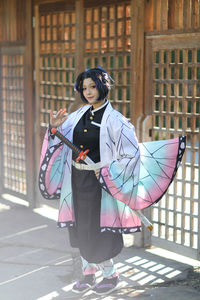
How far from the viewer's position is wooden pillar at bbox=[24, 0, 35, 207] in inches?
257

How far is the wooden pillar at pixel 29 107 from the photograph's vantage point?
654 cm

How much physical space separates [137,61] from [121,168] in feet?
5.58

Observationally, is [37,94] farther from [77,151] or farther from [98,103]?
[77,151]

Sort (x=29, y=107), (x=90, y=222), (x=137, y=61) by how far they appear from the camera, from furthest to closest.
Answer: (x=29, y=107), (x=137, y=61), (x=90, y=222)

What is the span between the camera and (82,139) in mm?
3906

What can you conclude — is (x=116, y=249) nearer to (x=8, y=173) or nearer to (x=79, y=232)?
(x=79, y=232)

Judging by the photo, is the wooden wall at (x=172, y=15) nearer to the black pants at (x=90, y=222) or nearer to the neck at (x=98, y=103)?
the neck at (x=98, y=103)

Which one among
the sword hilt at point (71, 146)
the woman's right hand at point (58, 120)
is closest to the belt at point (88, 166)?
the sword hilt at point (71, 146)

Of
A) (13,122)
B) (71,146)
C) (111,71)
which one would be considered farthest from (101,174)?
(13,122)

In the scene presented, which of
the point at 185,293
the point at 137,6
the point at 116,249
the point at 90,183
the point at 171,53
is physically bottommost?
the point at 185,293

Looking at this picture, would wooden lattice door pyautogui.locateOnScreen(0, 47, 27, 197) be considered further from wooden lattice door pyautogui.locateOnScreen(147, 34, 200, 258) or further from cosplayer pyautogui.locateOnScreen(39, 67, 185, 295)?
cosplayer pyautogui.locateOnScreen(39, 67, 185, 295)

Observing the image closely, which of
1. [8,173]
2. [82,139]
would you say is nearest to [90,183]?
[82,139]

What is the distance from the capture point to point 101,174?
12.3ft

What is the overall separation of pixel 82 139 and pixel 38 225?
240cm
